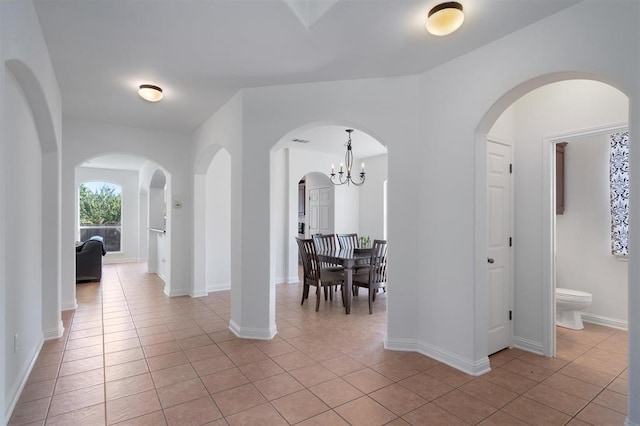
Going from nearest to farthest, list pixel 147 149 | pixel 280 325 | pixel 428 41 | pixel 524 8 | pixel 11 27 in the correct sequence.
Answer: pixel 11 27 → pixel 524 8 → pixel 428 41 → pixel 280 325 → pixel 147 149

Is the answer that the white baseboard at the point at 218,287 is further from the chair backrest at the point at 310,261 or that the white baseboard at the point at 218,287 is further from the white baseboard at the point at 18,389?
the white baseboard at the point at 18,389

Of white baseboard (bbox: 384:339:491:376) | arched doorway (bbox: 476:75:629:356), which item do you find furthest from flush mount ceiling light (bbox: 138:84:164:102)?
white baseboard (bbox: 384:339:491:376)

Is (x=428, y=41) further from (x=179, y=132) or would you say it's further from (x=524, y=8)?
(x=179, y=132)

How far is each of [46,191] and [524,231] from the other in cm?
494

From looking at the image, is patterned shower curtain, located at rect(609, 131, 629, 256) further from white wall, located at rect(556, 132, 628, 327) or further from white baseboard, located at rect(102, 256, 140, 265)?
white baseboard, located at rect(102, 256, 140, 265)

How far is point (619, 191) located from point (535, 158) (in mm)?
1594

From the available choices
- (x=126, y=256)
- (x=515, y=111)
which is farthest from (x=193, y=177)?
(x=126, y=256)

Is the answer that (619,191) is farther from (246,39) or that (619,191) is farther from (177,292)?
(177,292)

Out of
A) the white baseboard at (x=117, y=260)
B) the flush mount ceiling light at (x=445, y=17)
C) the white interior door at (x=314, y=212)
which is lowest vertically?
the white baseboard at (x=117, y=260)

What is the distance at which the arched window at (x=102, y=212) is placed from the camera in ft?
30.6

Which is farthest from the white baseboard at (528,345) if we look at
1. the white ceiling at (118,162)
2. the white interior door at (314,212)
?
Result: the white ceiling at (118,162)

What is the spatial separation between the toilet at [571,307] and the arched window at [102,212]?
1034 cm

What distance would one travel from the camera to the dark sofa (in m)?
6.34

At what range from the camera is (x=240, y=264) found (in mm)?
3635
